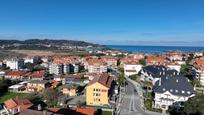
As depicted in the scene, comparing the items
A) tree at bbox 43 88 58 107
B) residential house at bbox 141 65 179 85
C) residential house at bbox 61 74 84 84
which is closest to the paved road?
residential house at bbox 141 65 179 85

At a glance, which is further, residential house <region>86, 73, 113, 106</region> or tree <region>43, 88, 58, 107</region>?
residential house <region>86, 73, 113, 106</region>

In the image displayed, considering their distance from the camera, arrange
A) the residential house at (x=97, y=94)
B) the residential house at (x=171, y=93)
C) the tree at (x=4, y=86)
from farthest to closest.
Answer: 1. the tree at (x=4, y=86)
2. the residential house at (x=97, y=94)
3. the residential house at (x=171, y=93)

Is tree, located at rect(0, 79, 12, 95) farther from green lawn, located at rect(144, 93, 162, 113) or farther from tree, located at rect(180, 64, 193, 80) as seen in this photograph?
tree, located at rect(180, 64, 193, 80)

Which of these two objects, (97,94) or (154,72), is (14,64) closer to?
(154,72)

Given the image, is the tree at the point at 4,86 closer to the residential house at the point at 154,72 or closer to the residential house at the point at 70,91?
the residential house at the point at 70,91

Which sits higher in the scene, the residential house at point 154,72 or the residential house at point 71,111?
the residential house at point 154,72

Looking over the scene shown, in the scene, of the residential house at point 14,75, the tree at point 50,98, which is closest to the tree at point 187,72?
the tree at point 50,98

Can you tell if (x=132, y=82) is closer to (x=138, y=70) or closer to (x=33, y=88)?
(x=138, y=70)
